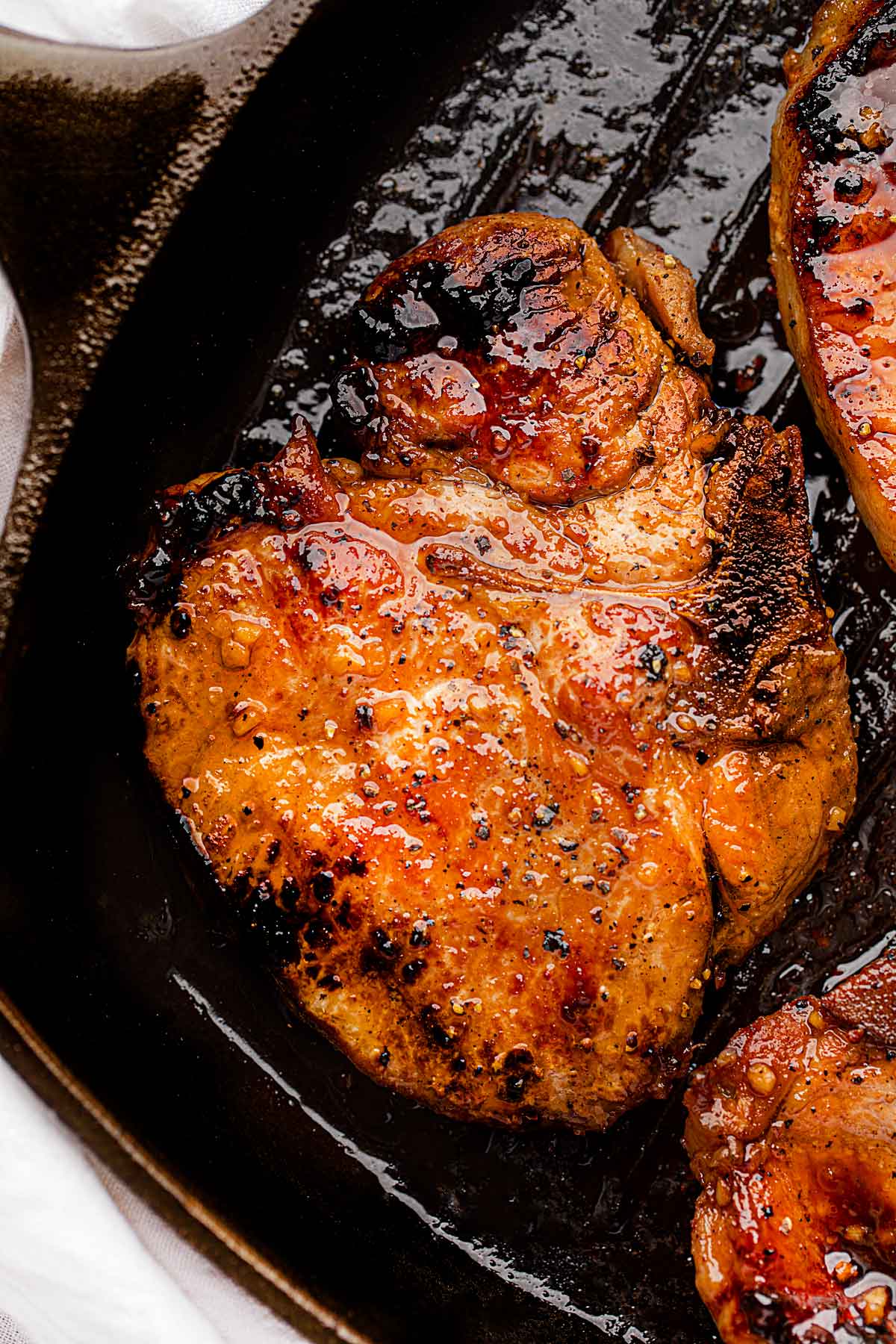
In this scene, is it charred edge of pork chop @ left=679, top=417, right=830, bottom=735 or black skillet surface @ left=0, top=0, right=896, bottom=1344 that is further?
black skillet surface @ left=0, top=0, right=896, bottom=1344

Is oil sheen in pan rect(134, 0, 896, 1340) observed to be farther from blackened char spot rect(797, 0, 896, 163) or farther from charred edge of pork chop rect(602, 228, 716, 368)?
blackened char spot rect(797, 0, 896, 163)

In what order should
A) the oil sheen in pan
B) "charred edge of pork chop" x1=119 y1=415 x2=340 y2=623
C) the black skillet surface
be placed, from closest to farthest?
"charred edge of pork chop" x1=119 y1=415 x2=340 y2=623 → the black skillet surface → the oil sheen in pan

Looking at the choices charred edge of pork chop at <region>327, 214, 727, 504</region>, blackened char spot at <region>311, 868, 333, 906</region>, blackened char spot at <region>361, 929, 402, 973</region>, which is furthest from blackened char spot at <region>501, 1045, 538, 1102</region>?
charred edge of pork chop at <region>327, 214, 727, 504</region>

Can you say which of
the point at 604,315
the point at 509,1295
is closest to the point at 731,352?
the point at 604,315

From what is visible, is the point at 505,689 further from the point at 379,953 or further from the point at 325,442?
the point at 325,442

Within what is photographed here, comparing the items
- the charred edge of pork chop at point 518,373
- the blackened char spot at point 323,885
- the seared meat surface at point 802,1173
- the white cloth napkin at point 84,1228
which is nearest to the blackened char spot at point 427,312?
the charred edge of pork chop at point 518,373

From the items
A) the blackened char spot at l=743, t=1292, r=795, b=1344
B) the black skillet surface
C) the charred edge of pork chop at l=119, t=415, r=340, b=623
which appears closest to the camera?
the blackened char spot at l=743, t=1292, r=795, b=1344

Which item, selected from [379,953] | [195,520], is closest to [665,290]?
[195,520]
